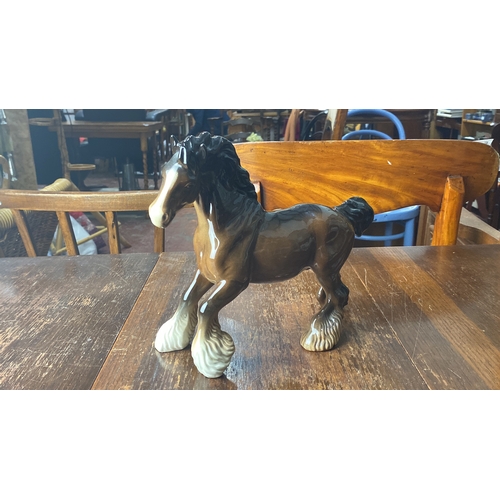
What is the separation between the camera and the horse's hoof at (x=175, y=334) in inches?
20.4

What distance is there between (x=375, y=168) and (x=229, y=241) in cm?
61

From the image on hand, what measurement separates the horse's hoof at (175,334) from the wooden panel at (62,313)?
0.22 ft

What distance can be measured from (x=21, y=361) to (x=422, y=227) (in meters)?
1.27

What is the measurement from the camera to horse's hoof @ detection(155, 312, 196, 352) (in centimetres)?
52

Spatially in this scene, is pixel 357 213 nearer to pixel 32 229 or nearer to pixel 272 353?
pixel 272 353

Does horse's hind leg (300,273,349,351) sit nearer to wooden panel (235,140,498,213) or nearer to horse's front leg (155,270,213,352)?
horse's front leg (155,270,213,352)

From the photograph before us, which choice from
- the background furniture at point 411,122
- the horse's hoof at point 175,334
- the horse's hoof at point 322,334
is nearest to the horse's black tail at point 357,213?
the horse's hoof at point 322,334

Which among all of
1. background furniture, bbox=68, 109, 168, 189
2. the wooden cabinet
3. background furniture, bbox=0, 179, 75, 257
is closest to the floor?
background furniture, bbox=68, 109, 168, 189

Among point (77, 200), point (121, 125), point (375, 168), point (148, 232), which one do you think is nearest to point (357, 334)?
point (375, 168)

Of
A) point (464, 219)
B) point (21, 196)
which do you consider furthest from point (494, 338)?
point (464, 219)

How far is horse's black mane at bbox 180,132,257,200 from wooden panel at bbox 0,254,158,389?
0.25 meters

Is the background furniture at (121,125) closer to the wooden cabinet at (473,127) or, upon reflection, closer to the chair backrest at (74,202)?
the chair backrest at (74,202)

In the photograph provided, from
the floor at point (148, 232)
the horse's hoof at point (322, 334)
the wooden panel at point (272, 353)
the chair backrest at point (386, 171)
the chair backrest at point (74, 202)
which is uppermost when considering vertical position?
the chair backrest at point (386, 171)

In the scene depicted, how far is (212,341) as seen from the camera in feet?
1.55
